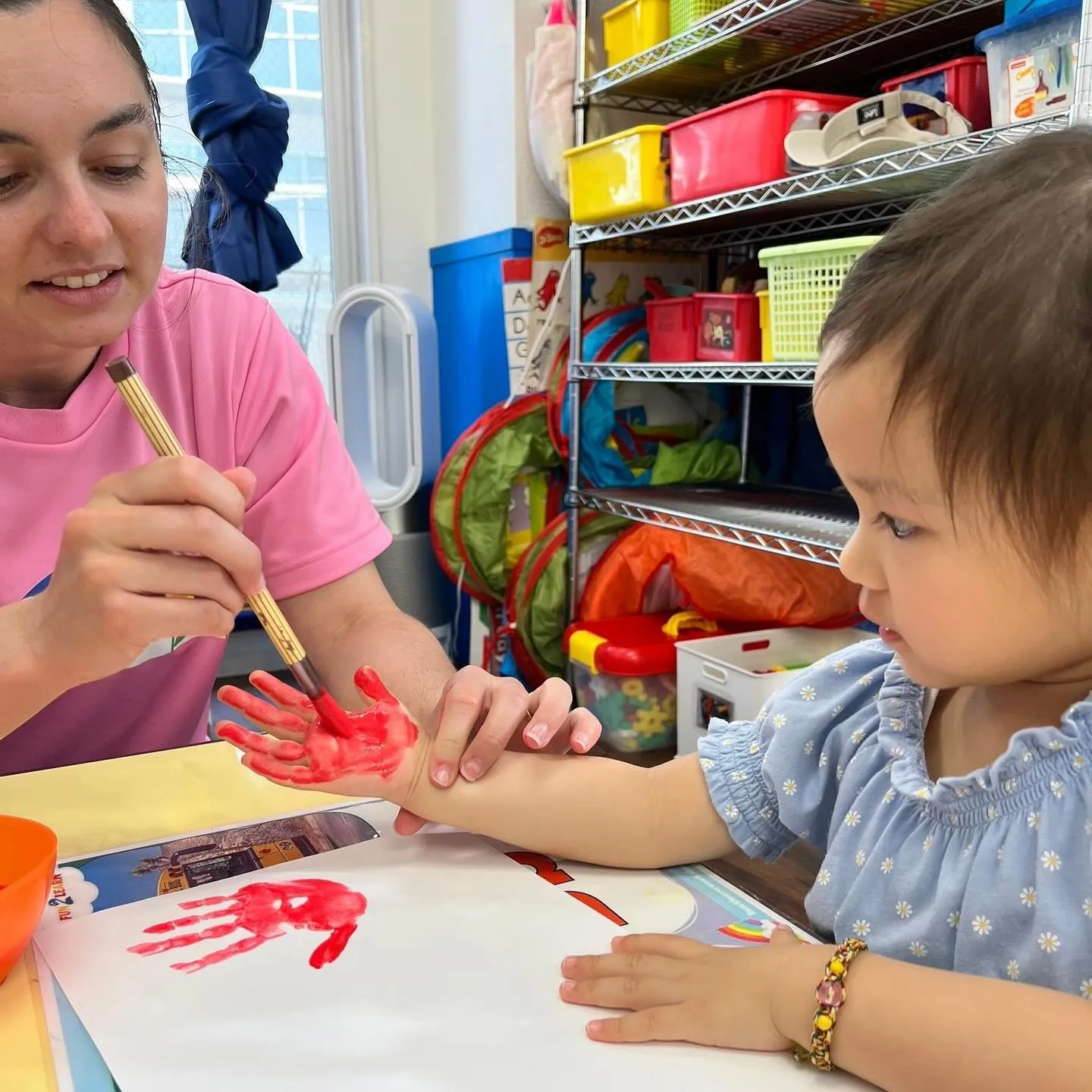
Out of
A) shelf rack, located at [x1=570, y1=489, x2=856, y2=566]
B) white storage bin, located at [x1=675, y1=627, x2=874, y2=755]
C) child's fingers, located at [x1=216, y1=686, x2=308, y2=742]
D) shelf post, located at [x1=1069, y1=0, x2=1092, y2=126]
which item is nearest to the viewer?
child's fingers, located at [x1=216, y1=686, x2=308, y2=742]

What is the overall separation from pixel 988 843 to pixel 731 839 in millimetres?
188

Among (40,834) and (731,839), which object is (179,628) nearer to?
(40,834)

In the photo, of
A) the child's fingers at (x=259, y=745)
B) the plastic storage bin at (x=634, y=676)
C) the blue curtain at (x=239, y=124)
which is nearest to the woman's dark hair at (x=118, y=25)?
the child's fingers at (x=259, y=745)

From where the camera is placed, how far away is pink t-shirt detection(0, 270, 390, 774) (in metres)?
0.93

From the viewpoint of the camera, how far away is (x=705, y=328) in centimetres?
220

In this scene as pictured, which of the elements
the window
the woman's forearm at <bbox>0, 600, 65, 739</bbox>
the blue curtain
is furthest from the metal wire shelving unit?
the woman's forearm at <bbox>0, 600, 65, 739</bbox>

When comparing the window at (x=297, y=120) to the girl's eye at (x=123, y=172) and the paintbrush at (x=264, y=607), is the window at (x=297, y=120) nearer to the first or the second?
the girl's eye at (x=123, y=172)

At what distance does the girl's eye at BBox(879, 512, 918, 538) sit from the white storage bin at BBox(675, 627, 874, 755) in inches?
56.9

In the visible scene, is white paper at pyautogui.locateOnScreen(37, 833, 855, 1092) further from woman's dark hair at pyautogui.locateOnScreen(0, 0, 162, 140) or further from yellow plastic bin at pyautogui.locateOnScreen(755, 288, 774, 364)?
yellow plastic bin at pyautogui.locateOnScreen(755, 288, 774, 364)

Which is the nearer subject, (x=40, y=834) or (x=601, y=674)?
(x=40, y=834)

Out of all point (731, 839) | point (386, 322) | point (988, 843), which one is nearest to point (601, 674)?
point (386, 322)

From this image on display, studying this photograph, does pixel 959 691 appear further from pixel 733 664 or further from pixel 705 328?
pixel 705 328

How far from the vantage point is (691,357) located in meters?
2.29

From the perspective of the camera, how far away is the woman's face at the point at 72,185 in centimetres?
74
